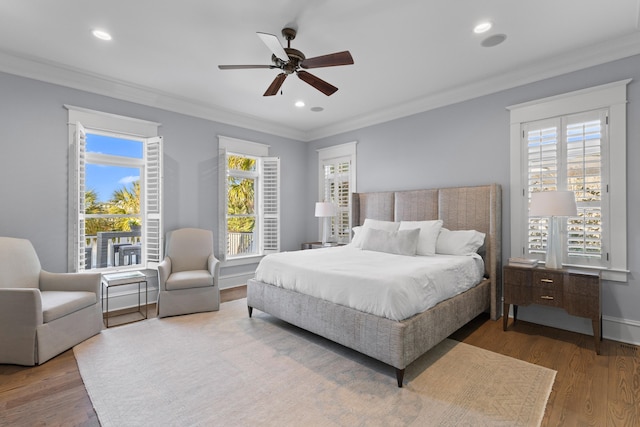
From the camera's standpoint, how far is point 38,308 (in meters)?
2.54

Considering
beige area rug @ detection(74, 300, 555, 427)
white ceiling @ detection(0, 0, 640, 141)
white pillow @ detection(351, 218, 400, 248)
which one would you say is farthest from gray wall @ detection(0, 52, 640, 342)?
beige area rug @ detection(74, 300, 555, 427)

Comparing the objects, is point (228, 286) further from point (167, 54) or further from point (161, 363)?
point (167, 54)

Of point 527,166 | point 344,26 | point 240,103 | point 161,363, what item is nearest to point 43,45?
point 240,103

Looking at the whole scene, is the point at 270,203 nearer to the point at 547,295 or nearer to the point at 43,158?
the point at 43,158

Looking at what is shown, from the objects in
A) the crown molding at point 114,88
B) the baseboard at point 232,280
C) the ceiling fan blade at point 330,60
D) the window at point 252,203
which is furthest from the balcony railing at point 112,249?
the ceiling fan blade at point 330,60

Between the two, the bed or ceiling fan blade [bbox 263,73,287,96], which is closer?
A: the bed

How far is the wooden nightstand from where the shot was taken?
2.77 meters

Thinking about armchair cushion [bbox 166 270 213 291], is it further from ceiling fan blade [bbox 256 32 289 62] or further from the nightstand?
ceiling fan blade [bbox 256 32 289 62]

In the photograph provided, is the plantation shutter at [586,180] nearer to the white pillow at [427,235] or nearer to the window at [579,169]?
the window at [579,169]

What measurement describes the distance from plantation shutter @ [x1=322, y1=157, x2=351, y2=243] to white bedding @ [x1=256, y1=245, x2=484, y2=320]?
6.47ft

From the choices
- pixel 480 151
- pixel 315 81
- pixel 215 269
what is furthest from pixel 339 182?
pixel 315 81

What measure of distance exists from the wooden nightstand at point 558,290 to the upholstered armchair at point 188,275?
3.44m

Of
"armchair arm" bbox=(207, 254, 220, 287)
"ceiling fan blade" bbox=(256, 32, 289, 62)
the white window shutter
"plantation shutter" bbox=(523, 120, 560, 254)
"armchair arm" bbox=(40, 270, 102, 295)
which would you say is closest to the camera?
"ceiling fan blade" bbox=(256, 32, 289, 62)

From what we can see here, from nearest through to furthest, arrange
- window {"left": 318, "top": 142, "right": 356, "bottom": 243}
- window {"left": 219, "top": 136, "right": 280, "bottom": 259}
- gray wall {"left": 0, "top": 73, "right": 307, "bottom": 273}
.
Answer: gray wall {"left": 0, "top": 73, "right": 307, "bottom": 273} < window {"left": 219, "top": 136, "right": 280, "bottom": 259} < window {"left": 318, "top": 142, "right": 356, "bottom": 243}
